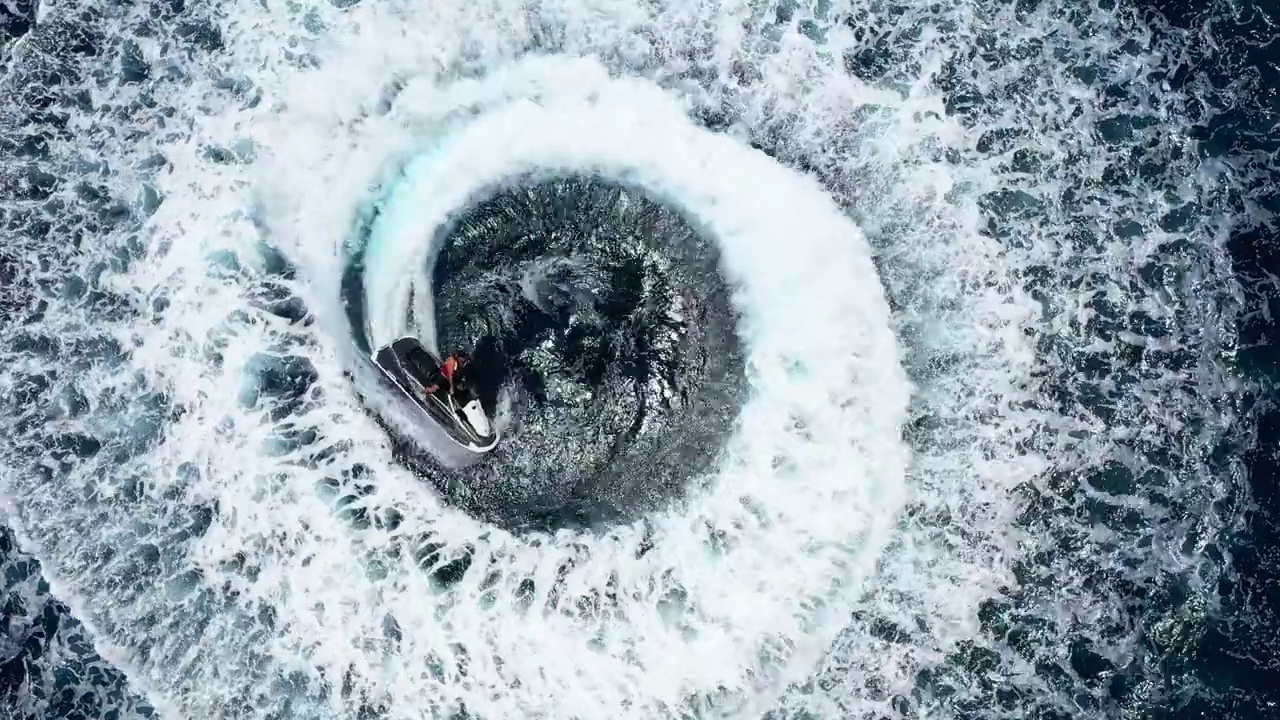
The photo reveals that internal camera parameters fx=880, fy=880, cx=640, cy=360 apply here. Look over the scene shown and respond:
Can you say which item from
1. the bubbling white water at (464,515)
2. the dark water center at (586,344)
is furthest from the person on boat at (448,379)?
the bubbling white water at (464,515)

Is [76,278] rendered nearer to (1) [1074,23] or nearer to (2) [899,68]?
(2) [899,68]

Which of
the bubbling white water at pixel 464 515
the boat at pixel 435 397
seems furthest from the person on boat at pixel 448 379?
the bubbling white water at pixel 464 515

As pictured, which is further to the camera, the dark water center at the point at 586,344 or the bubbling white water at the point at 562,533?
the dark water center at the point at 586,344

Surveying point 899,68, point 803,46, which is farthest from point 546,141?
point 899,68

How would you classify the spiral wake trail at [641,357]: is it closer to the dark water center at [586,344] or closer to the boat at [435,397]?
the dark water center at [586,344]

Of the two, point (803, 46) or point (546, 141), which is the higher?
point (803, 46)

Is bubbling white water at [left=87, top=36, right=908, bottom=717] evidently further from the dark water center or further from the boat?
the boat
